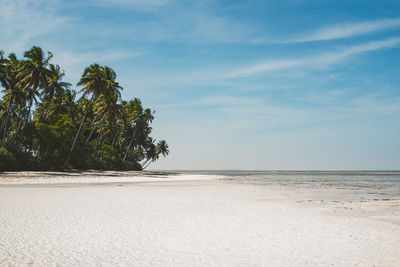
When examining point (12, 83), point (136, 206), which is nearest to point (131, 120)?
point (12, 83)

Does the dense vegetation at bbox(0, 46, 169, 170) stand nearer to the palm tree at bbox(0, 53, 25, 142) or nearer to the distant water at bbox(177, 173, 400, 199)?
the palm tree at bbox(0, 53, 25, 142)

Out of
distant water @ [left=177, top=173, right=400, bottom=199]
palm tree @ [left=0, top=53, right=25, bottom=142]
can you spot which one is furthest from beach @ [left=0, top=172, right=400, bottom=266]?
palm tree @ [left=0, top=53, right=25, bottom=142]

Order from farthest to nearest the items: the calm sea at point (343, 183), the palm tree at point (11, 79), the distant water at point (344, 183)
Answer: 1. the palm tree at point (11, 79)
2. the calm sea at point (343, 183)
3. the distant water at point (344, 183)

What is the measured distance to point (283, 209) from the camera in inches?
440

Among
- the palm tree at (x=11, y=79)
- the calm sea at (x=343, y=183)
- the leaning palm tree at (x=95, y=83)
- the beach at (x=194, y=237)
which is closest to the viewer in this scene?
the beach at (x=194, y=237)

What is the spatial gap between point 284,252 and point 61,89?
145 ft

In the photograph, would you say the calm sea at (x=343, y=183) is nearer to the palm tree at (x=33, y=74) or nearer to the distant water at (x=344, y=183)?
the distant water at (x=344, y=183)

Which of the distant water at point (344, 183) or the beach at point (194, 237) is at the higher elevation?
the beach at point (194, 237)

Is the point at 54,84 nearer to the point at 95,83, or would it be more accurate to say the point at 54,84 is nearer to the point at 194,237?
the point at 95,83

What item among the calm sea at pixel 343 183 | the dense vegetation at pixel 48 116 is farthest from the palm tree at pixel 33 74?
the calm sea at pixel 343 183

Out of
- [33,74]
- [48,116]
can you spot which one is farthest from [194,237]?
[48,116]

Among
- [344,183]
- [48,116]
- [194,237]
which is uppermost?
[48,116]

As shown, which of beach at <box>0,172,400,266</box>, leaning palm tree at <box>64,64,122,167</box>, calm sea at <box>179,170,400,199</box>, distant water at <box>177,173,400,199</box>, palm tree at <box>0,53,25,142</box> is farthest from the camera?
leaning palm tree at <box>64,64,122,167</box>

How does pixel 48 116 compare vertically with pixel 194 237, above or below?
above
